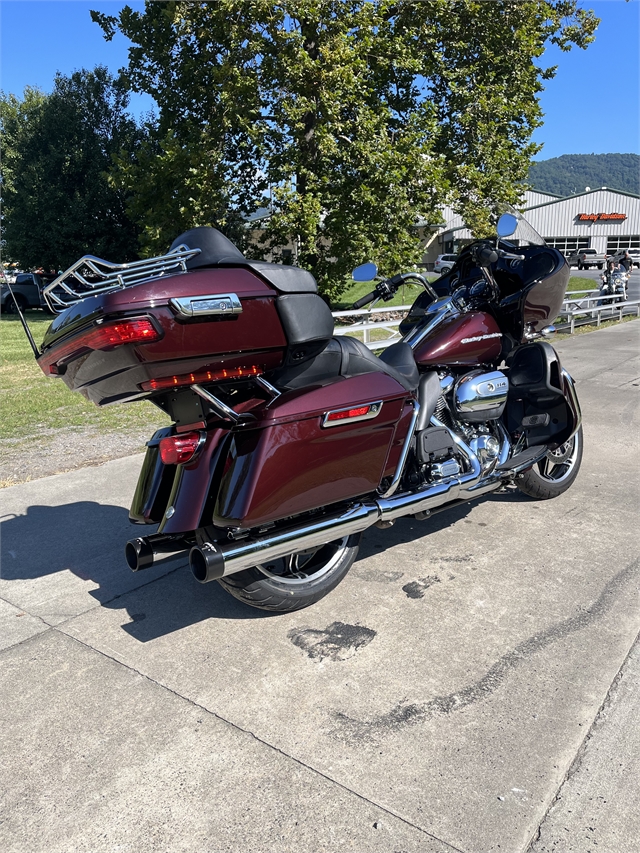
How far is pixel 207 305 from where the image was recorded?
2.70 meters

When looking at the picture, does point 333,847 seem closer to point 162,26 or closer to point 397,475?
point 397,475

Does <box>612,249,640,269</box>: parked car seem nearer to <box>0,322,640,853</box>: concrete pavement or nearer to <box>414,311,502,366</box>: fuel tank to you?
<box>414,311,502,366</box>: fuel tank

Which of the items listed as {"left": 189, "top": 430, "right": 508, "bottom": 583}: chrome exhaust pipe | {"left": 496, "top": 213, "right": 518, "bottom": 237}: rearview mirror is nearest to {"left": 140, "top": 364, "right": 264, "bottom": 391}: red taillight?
{"left": 189, "top": 430, "right": 508, "bottom": 583}: chrome exhaust pipe

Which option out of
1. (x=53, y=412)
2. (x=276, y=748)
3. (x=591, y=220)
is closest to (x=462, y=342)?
(x=276, y=748)

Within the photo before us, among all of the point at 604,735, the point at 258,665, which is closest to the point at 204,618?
the point at 258,665

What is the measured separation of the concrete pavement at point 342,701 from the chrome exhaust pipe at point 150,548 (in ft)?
1.29

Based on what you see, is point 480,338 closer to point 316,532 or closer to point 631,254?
point 316,532

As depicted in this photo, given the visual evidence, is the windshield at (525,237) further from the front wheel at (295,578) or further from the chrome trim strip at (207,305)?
the chrome trim strip at (207,305)

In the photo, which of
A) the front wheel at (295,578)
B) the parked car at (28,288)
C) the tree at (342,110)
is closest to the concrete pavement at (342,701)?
the front wheel at (295,578)

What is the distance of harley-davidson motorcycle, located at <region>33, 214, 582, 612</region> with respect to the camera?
2.71 meters

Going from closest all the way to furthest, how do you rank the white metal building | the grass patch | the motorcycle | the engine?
1. the engine
2. the grass patch
3. the motorcycle
4. the white metal building

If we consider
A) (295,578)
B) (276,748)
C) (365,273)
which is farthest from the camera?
(365,273)

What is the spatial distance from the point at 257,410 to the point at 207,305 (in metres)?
0.52

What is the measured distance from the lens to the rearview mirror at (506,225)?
430 cm
